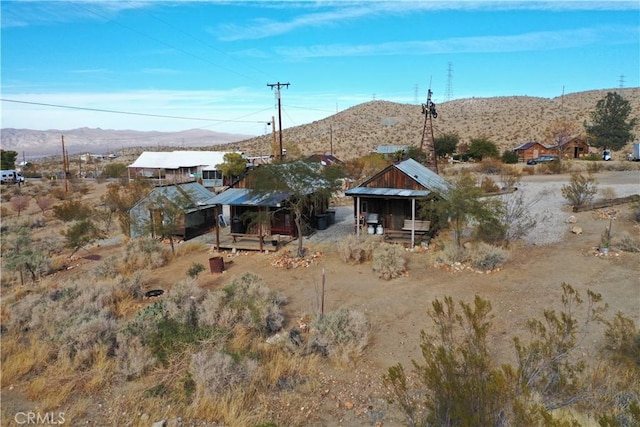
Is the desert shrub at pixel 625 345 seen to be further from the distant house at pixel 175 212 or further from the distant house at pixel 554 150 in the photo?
the distant house at pixel 554 150

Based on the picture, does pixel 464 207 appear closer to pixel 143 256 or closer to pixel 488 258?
pixel 488 258

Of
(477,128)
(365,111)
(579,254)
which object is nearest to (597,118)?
(477,128)

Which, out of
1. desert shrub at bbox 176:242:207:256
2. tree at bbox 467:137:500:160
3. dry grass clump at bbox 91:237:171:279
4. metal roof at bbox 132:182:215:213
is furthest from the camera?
tree at bbox 467:137:500:160

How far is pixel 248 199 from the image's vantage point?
1803 cm

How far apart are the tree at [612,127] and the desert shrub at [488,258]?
2037 inches

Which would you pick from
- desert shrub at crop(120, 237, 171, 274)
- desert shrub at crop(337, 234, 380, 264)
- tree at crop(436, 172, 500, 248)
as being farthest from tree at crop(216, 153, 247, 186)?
tree at crop(436, 172, 500, 248)

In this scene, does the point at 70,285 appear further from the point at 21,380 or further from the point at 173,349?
the point at 173,349

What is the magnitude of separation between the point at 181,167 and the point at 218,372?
44854 mm

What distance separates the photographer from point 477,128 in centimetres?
7619

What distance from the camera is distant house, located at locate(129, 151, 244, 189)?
47406 mm

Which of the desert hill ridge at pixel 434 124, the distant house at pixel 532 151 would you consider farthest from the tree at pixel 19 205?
the distant house at pixel 532 151

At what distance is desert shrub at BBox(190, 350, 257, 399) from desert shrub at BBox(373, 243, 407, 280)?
6.36 m

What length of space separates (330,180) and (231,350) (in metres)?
10.7

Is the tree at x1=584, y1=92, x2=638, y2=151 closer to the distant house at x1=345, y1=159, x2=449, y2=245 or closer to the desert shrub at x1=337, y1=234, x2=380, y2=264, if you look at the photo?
the distant house at x1=345, y1=159, x2=449, y2=245
